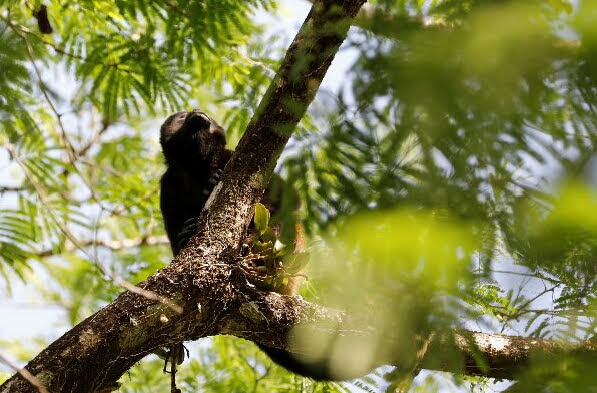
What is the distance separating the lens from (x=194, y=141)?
5.52m

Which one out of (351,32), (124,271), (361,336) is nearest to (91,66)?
(124,271)

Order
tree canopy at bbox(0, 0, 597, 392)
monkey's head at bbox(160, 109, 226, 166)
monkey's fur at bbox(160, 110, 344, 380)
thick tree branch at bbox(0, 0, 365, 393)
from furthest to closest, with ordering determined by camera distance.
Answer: monkey's head at bbox(160, 109, 226, 166) → monkey's fur at bbox(160, 110, 344, 380) → thick tree branch at bbox(0, 0, 365, 393) → tree canopy at bbox(0, 0, 597, 392)

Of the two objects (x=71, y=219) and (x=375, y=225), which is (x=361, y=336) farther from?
(x=71, y=219)

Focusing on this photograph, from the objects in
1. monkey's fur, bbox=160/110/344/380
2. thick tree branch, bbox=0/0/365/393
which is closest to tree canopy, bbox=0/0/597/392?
thick tree branch, bbox=0/0/365/393

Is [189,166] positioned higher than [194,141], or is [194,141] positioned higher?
[194,141]

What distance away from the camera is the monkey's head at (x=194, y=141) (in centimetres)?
551

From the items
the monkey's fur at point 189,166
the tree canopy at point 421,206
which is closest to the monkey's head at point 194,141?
the monkey's fur at point 189,166

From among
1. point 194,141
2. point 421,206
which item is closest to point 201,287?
point 421,206

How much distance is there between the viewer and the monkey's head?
5512 millimetres

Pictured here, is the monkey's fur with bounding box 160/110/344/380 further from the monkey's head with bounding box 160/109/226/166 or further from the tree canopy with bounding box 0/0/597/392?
the tree canopy with bounding box 0/0/597/392

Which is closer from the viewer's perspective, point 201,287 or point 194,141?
point 201,287

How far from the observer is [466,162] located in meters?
1.48

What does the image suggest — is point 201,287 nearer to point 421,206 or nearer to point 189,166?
point 421,206

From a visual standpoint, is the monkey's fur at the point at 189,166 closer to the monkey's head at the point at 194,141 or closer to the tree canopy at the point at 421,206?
the monkey's head at the point at 194,141
